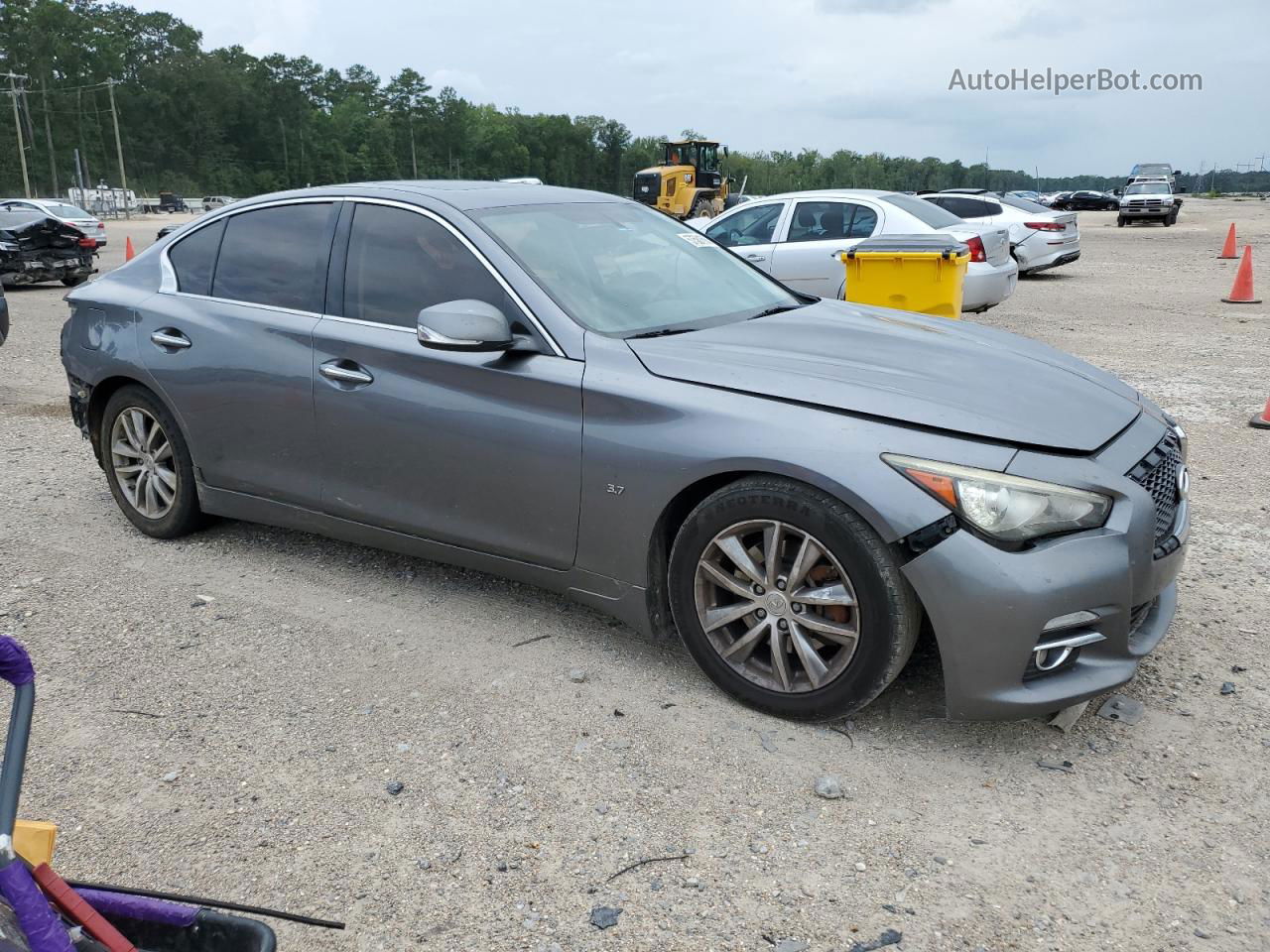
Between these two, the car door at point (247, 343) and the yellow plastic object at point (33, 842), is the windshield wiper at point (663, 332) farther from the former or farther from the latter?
the yellow plastic object at point (33, 842)

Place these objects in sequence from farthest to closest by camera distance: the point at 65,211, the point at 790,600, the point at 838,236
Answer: the point at 65,211
the point at 838,236
the point at 790,600

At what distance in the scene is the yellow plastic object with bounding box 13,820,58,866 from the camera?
165 centimetres

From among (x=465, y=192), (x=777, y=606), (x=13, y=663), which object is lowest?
(x=777, y=606)

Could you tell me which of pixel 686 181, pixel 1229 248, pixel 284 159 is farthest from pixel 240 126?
→ pixel 1229 248

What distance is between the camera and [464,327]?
373 cm

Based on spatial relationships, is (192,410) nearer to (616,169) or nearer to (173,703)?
(173,703)

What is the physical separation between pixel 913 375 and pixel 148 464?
3531 millimetres

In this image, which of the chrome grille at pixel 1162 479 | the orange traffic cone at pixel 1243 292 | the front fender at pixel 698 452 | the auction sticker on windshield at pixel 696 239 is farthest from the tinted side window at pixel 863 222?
the front fender at pixel 698 452

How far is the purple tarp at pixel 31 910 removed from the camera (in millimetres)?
1555

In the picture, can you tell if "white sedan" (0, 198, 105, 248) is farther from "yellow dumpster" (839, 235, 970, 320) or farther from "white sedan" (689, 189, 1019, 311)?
"yellow dumpster" (839, 235, 970, 320)

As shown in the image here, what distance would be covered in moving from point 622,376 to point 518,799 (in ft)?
4.52

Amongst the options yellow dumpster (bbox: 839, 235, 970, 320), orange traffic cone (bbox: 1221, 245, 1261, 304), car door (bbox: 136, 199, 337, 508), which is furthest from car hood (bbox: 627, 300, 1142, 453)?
orange traffic cone (bbox: 1221, 245, 1261, 304)

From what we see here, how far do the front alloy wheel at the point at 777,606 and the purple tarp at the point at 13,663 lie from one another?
2177mm

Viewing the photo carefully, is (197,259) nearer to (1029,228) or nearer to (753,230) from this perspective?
(753,230)
